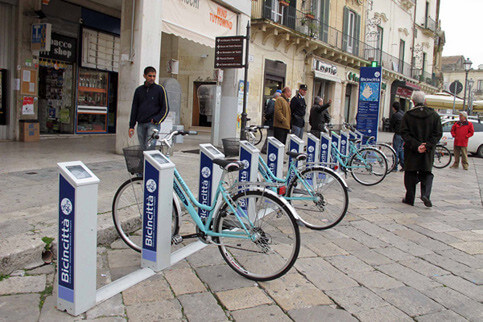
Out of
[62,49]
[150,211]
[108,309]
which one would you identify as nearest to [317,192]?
[150,211]

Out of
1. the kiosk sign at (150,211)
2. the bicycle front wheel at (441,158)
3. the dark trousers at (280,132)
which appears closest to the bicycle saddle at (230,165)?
the kiosk sign at (150,211)

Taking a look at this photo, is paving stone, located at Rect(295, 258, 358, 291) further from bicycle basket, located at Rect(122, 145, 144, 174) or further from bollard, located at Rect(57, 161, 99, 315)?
bollard, located at Rect(57, 161, 99, 315)

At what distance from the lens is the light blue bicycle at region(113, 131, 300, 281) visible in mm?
3441

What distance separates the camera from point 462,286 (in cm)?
377

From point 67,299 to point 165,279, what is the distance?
0.84 m

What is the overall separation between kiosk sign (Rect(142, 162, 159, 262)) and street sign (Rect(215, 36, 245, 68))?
6027mm

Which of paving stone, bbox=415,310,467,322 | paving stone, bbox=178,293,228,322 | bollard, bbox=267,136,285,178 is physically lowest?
paving stone, bbox=178,293,228,322

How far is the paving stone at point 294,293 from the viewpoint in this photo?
324 centimetres

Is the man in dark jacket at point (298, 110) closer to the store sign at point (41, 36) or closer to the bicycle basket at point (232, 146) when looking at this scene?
the bicycle basket at point (232, 146)

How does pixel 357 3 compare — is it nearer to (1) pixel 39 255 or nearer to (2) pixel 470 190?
(2) pixel 470 190

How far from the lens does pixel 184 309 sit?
306 centimetres

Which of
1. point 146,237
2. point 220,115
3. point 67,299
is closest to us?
point 67,299

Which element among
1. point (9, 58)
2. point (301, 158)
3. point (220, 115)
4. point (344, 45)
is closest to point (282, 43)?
point (344, 45)

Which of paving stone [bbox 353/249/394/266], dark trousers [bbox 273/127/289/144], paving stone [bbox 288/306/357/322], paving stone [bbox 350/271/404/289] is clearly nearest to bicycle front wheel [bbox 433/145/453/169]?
dark trousers [bbox 273/127/289/144]
